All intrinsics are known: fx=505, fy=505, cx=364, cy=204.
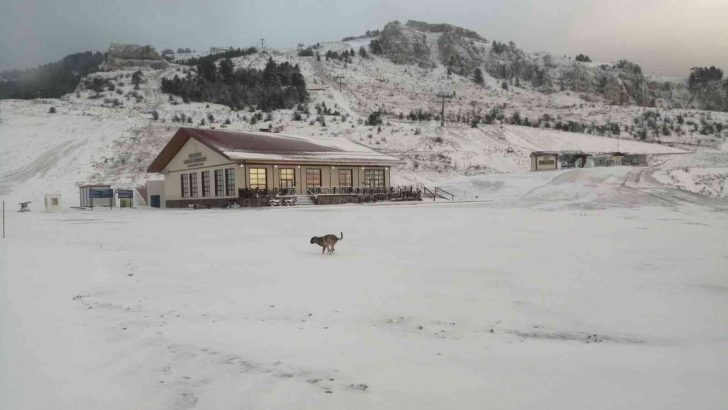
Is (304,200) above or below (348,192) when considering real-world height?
below

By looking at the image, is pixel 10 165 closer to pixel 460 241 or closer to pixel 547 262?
pixel 460 241

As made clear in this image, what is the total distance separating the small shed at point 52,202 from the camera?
2509 cm

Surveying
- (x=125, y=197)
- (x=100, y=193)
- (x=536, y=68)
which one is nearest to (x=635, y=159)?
(x=125, y=197)

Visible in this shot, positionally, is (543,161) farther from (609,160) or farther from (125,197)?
(125,197)

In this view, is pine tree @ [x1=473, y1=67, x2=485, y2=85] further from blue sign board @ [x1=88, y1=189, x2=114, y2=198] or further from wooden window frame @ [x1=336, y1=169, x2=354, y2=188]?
blue sign board @ [x1=88, y1=189, x2=114, y2=198]

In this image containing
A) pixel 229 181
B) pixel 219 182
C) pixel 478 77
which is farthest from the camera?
pixel 478 77

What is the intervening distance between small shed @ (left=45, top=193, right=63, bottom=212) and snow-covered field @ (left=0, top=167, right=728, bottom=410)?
54.0ft

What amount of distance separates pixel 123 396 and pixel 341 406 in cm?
153

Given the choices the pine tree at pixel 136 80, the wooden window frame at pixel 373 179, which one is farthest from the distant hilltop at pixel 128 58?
the wooden window frame at pixel 373 179

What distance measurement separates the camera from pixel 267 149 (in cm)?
3019

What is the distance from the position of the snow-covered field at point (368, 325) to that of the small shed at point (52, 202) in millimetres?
16474

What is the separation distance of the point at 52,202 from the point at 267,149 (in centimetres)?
1146

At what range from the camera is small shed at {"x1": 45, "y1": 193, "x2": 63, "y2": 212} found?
25094 mm

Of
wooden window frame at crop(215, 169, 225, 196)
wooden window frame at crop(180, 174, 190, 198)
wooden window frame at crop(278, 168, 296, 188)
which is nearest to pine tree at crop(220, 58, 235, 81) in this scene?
wooden window frame at crop(180, 174, 190, 198)
